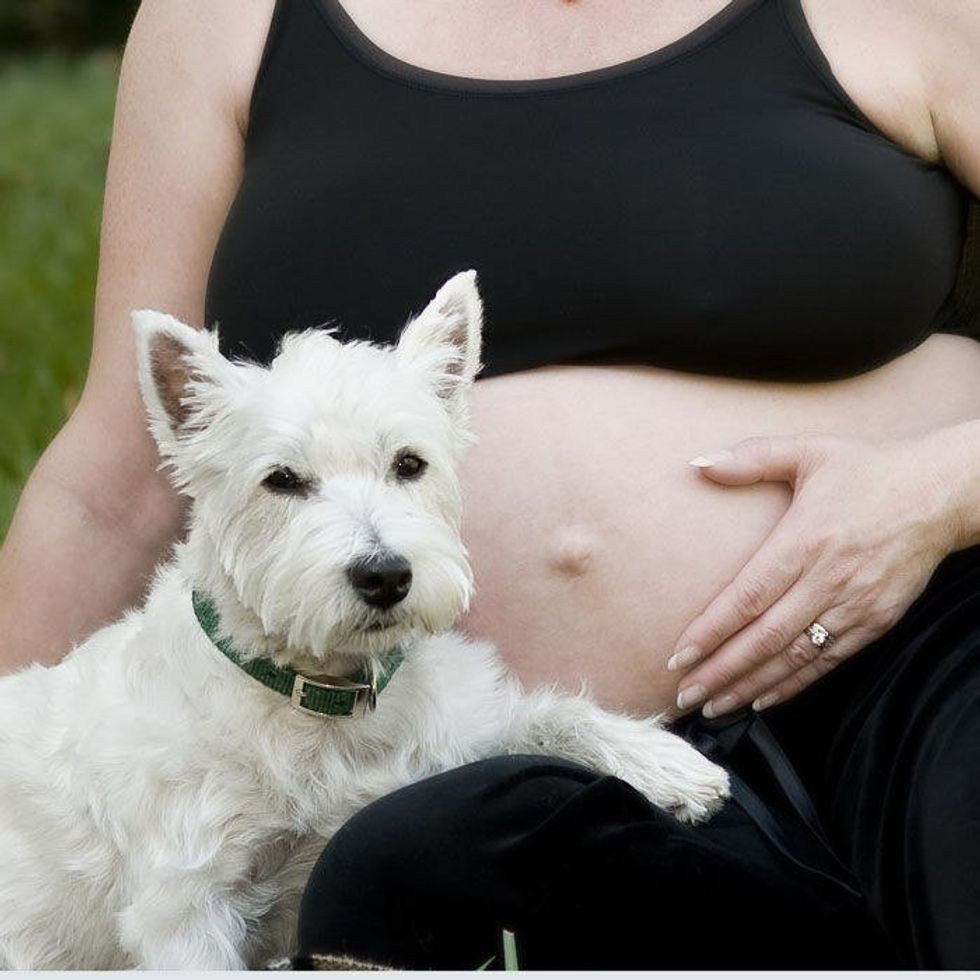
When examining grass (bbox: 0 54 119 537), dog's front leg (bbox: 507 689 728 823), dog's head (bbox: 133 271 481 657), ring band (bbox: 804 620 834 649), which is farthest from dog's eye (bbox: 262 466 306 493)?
grass (bbox: 0 54 119 537)

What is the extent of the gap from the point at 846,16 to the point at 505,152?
58cm

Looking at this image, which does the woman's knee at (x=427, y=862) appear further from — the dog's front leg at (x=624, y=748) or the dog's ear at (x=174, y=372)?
the dog's ear at (x=174, y=372)

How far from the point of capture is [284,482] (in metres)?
2.62

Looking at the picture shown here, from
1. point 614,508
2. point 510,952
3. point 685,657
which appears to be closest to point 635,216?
point 614,508

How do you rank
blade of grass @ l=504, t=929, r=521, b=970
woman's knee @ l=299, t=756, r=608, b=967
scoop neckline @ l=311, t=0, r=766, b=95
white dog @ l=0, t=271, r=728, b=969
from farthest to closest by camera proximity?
scoop neckline @ l=311, t=0, r=766, b=95 → white dog @ l=0, t=271, r=728, b=969 → woman's knee @ l=299, t=756, r=608, b=967 → blade of grass @ l=504, t=929, r=521, b=970

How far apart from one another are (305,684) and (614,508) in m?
0.55

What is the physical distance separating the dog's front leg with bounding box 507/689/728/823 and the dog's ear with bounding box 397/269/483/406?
19.1 inches

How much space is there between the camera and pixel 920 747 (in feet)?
8.36

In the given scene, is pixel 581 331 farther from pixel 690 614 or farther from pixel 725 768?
pixel 725 768

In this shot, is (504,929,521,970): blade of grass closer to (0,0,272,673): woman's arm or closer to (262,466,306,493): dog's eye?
(262,466,306,493): dog's eye

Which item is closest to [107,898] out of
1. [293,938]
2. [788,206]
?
[293,938]

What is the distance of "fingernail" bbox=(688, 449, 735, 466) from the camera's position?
2.83m

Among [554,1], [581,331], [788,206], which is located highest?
[554,1]

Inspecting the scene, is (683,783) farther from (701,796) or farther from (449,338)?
(449,338)
